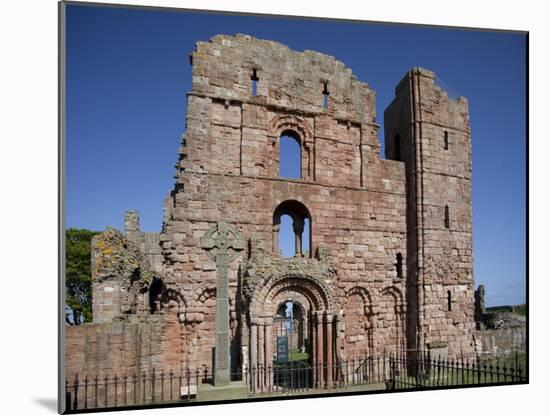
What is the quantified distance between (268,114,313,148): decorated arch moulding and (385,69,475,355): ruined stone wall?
302 centimetres

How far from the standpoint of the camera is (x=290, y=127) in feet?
42.1

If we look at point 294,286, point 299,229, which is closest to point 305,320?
point 294,286

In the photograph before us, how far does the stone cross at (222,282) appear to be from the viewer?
9.42m

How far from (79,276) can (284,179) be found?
10.4 metres

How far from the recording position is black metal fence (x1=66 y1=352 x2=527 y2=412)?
28.2 ft

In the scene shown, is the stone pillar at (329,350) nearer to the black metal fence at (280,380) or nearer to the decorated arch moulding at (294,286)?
the black metal fence at (280,380)

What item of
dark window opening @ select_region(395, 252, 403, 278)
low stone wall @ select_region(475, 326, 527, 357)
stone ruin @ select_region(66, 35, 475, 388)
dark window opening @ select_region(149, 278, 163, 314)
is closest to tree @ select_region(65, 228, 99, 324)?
dark window opening @ select_region(149, 278, 163, 314)

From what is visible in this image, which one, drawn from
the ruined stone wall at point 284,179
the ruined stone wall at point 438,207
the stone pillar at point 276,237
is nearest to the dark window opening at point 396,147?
the ruined stone wall at point 438,207

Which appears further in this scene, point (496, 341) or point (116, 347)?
point (496, 341)

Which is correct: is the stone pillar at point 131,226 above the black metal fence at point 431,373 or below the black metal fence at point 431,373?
above

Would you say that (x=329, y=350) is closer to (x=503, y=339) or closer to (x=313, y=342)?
(x=313, y=342)

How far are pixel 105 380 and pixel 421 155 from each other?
31.1 ft

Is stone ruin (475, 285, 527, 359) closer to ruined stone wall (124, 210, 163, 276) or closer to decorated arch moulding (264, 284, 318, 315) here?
decorated arch moulding (264, 284, 318, 315)

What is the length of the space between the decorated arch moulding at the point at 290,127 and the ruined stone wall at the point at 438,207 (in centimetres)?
302
